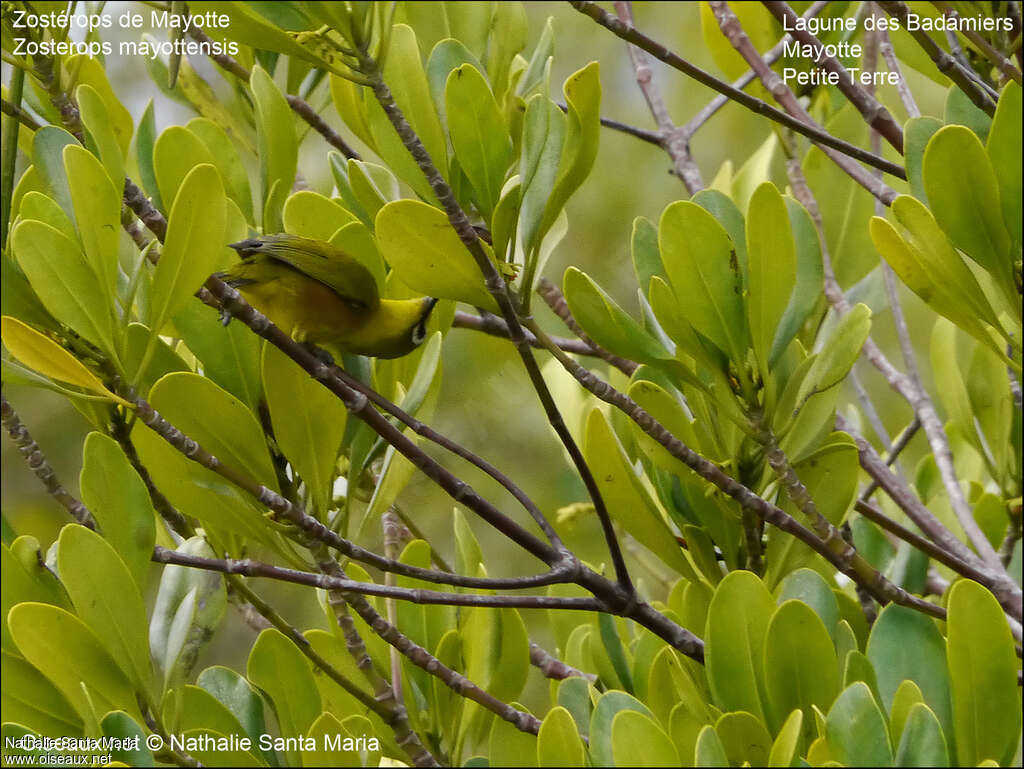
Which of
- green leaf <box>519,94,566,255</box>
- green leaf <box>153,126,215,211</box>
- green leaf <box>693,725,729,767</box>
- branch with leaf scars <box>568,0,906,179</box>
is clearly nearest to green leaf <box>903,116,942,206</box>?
branch with leaf scars <box>568,0,906,179</box>

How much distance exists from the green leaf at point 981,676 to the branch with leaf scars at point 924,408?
470 millimetres

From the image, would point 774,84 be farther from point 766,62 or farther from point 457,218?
point 457,218

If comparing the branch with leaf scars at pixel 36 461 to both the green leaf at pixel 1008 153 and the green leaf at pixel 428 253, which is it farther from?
the green leaf at pixel 1008 153

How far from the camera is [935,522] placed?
1254mm

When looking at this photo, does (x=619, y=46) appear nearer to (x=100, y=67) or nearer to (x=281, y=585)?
(x=281, y=585)

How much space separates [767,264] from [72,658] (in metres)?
0.64

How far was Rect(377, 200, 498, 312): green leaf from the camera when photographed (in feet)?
2.69

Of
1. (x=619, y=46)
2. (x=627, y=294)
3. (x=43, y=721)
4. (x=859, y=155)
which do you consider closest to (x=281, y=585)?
(x=627, y=294)

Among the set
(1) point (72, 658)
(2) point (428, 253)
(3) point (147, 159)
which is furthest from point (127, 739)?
(3) point (147, 159)

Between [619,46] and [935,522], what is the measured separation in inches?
101

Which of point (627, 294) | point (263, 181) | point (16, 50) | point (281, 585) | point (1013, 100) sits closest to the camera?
point (1013, 100)

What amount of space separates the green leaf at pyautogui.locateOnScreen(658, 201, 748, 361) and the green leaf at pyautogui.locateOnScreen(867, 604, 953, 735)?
256 millimetres

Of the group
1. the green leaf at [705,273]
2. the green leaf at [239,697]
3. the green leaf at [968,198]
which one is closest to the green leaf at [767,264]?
the green leaf at [705,273]

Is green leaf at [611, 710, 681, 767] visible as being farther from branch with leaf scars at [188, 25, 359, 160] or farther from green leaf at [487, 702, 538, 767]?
branch with leaf scars at [188, 25, 359, 160]
